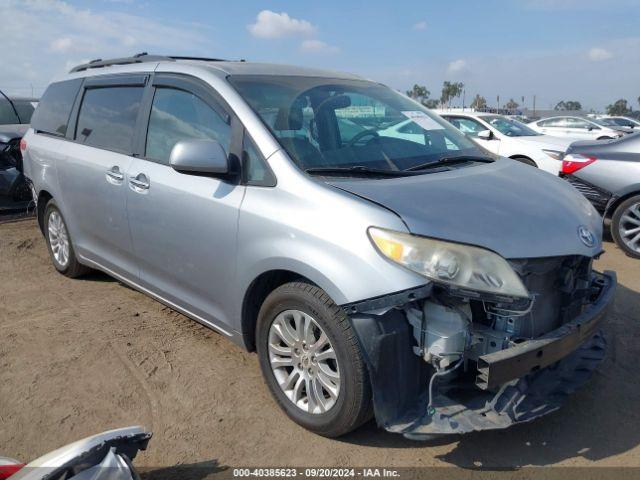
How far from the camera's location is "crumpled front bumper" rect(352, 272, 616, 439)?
2414 mm

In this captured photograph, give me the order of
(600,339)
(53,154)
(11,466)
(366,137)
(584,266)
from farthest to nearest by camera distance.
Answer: (53,154), (366,137), (600,339), (584,266), (11,466)

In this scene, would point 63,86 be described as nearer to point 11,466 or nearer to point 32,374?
point 32,374

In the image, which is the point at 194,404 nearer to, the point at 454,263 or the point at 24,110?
the point at 454,263

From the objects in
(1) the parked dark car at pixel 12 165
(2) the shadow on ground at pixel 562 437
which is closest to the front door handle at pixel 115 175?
(2) the shadow on ground at pixel 562 437

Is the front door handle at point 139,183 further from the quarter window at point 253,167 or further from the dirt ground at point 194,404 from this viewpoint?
the dirt ground at point 194,404

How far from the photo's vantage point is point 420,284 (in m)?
2.41

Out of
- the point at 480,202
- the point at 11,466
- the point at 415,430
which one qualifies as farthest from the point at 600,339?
the point at 11,466

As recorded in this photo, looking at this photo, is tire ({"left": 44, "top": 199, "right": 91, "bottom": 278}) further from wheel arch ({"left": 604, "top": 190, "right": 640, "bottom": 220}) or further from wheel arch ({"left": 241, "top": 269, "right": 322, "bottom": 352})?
wheel arch ({"left": 604, "top": 190, "right": 640, "bottom": 220})

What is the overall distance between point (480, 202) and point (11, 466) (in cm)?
233

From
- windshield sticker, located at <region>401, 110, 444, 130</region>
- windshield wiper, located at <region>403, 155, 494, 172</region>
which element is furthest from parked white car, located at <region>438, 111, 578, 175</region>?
windshield wiper, located at <region>403, 155, 494, 172</region>

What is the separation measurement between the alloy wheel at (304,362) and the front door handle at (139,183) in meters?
1.39

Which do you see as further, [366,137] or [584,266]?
[366,137]

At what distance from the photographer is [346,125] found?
349cm

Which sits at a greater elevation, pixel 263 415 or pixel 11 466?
pixel 11 466
